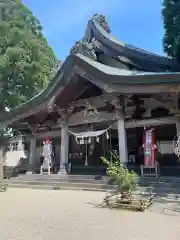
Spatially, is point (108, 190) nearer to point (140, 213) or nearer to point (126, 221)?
point (140, 213)

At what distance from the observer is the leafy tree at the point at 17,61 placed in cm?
1886

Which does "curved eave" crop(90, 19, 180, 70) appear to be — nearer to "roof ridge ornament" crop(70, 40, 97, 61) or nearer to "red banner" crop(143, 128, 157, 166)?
"roof ridge ornament" crop(70, 40, 97, 61)

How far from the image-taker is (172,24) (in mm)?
12617

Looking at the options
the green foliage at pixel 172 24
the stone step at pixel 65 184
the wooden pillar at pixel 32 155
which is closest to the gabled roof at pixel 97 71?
the green foliage at pixel 172 24

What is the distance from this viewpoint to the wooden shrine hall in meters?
9.58

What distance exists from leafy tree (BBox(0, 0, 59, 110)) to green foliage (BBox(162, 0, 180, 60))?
35.8 feet

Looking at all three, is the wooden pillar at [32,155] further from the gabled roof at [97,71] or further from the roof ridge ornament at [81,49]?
the roof ridge ornament at [81,49]

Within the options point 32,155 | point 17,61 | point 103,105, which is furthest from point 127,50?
point 17,61

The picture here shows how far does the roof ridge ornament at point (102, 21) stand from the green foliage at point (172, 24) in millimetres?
4387

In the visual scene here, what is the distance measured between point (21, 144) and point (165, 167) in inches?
569

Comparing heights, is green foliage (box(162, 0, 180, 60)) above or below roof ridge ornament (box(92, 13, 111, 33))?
below

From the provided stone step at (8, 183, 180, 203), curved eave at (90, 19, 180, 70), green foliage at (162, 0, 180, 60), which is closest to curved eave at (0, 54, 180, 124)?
curved eave at (90, 19, 180, 70)

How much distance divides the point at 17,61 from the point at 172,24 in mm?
12025

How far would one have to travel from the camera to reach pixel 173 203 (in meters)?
6.91
